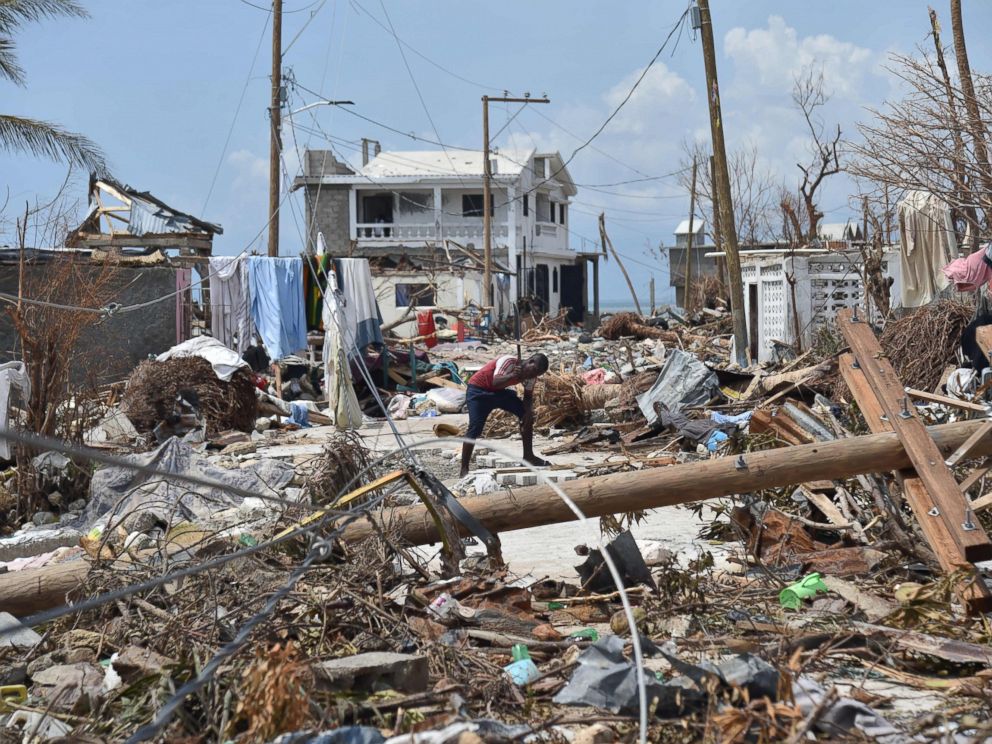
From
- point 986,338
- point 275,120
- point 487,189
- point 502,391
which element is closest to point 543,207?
point 487,189

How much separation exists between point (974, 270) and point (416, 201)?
125 ft

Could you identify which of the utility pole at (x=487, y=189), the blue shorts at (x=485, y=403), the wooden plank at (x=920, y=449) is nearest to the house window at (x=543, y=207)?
the utility pole at (x=487, y=189)

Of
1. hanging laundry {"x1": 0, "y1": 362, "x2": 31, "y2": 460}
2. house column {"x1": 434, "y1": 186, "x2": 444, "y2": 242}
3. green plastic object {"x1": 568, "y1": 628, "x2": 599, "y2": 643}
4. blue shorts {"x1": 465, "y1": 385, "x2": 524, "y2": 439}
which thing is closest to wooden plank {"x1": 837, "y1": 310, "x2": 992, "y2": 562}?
green plastic object {"x1": 568, "y1": 628, "x2": 599, "y2": 643}

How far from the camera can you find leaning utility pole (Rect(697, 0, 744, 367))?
15.6 meters

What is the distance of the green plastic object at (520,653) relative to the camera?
14.9 ft

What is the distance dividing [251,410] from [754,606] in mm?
10207

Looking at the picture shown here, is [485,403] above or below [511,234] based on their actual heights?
below

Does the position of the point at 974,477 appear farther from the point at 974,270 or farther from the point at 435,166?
the point at 435,166

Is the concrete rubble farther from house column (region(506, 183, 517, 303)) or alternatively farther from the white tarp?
house column (region(506, 183, 517, 303))

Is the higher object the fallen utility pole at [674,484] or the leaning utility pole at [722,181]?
the leaning utility pole at [722,181]

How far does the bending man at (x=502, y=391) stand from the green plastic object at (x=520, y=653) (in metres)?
5.22

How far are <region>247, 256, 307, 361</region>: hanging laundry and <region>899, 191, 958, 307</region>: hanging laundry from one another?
8.64m

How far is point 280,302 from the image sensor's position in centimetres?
1662

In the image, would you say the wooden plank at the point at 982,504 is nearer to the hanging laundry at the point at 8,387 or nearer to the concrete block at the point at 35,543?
the concrete block at the point at 35,543
